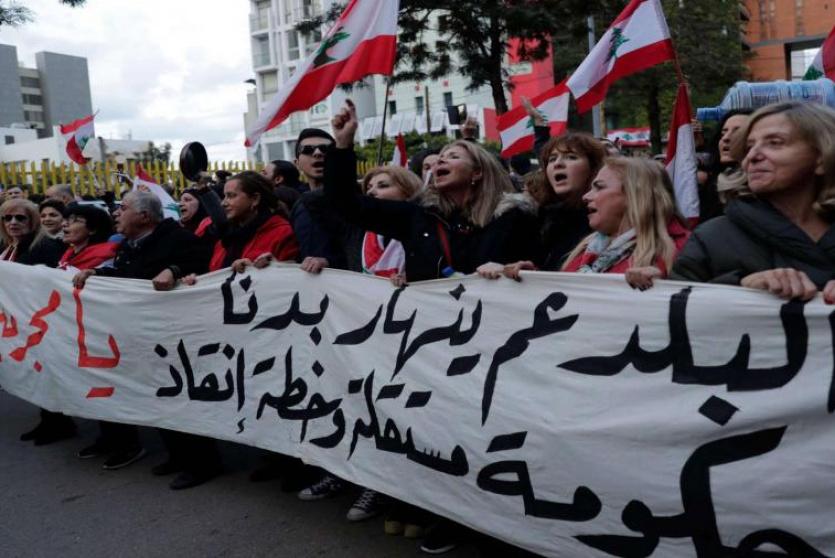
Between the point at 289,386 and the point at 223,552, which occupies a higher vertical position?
the point at 289,386

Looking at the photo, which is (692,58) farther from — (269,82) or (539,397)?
(269,82)

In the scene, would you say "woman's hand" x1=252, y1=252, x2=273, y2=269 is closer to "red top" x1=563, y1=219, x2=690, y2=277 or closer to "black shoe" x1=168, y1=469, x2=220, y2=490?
"black shoe" x1=168, y1=469, x2=220, y2=490

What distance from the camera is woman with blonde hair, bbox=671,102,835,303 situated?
2381 millimetres

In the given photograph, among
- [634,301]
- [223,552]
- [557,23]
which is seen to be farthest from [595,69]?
[557,23]

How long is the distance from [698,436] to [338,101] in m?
52.7

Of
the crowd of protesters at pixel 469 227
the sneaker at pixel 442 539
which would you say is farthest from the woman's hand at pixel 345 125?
the sneaker at pixel 442 539

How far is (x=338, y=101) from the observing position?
175 ft

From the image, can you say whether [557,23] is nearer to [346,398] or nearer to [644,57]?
[644,57]

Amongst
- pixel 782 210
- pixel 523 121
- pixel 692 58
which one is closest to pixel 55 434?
pixel 523 121

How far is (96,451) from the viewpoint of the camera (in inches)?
196

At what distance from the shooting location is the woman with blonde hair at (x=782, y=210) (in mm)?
2381

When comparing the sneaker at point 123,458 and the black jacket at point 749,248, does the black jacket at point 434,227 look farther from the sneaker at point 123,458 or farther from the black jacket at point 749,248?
the sneaker at point 123,458

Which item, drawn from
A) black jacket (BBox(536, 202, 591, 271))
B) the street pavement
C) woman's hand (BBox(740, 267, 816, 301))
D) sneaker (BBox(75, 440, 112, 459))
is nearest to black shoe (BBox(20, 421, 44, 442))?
the street pavement

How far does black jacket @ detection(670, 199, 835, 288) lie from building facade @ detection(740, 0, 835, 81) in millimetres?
51996
